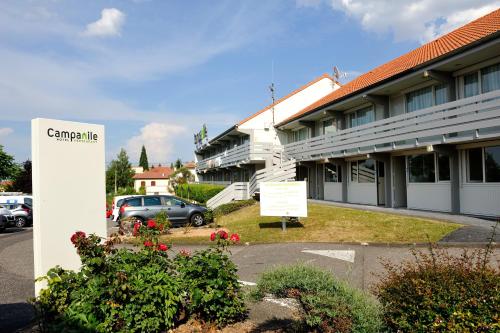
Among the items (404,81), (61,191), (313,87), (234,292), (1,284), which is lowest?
(1,284)

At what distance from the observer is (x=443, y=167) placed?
49.9ft

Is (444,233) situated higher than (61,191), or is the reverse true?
(61,191)

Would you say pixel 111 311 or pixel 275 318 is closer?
pixel 111 311

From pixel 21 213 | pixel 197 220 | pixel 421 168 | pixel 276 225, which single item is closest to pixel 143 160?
pixel 21 213

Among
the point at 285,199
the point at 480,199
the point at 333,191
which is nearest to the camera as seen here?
the point at 480,199

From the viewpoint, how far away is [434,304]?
9.98 feet

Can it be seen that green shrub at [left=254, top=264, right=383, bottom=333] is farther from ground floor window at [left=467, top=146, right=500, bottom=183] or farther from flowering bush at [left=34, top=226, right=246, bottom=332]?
ground floor window at [left=467, top=146, right=500, bottom=183]

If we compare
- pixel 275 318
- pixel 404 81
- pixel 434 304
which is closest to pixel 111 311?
pixel 275 318

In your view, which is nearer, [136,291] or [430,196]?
[136,291]

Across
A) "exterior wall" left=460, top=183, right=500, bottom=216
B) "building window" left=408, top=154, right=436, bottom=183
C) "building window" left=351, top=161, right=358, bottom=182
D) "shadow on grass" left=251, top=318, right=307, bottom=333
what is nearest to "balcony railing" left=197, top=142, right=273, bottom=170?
"building window" left=351, top=161, right=358, bottom=182

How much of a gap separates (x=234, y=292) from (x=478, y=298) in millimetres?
2879

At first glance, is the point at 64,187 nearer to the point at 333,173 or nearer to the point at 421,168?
the point at 421,168

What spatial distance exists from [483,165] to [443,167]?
1.88 m

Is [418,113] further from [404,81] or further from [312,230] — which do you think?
[312,230]
